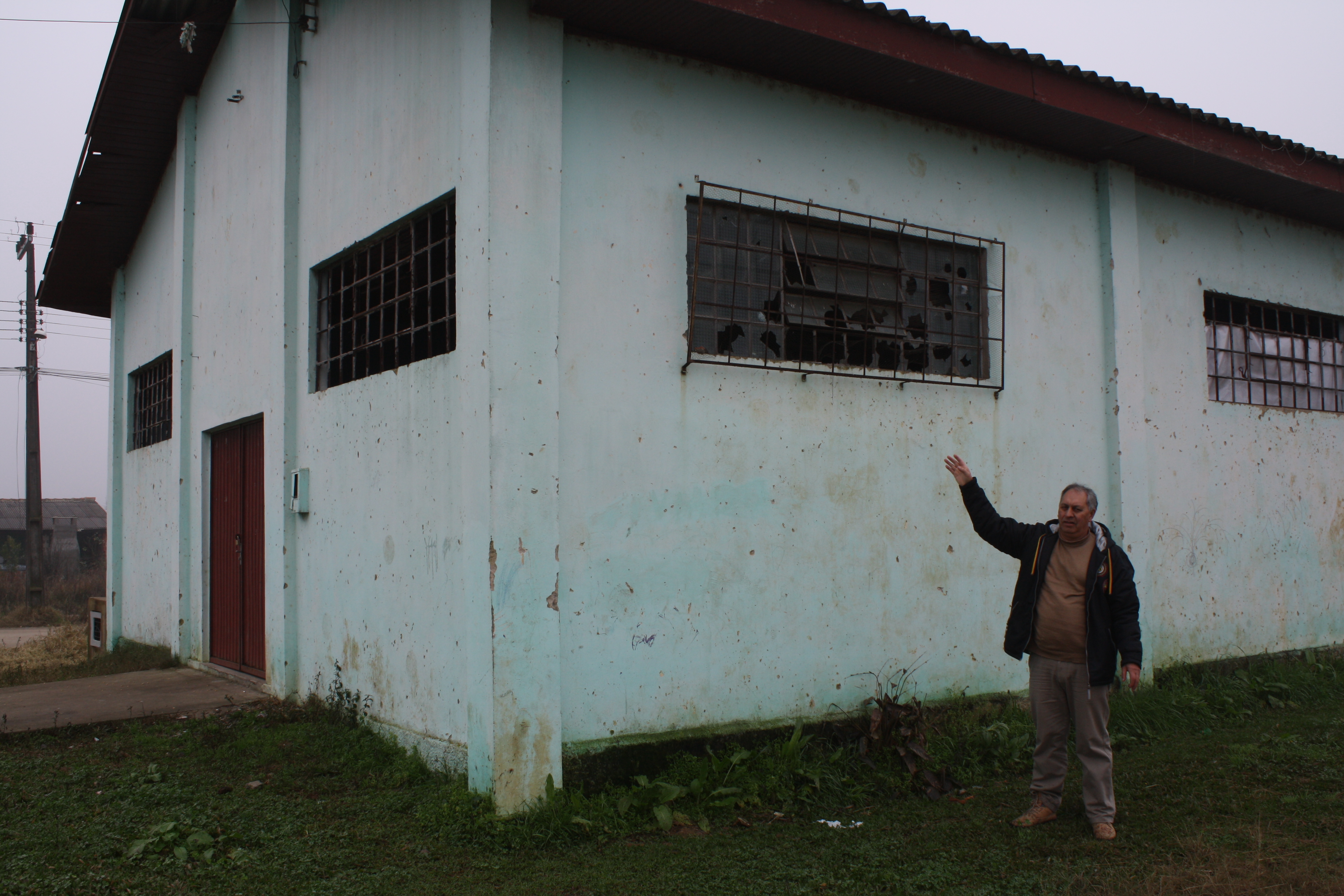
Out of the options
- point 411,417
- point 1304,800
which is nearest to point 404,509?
point 411,417

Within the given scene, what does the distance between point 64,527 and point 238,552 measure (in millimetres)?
31513

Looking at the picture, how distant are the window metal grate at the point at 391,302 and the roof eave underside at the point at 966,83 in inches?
58.7

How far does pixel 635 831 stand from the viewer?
4.62m

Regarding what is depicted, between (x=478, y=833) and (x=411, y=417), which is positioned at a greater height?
(x=411, y=417)

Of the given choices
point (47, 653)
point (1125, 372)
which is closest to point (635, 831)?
point (1125, 372)

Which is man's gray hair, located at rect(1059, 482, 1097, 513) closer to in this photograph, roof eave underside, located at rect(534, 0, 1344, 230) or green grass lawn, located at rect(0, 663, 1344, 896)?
green grass lawn, located at rect(0, 663, 1344, 896)

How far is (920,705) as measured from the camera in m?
6.05

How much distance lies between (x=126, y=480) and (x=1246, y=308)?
12.2 metres

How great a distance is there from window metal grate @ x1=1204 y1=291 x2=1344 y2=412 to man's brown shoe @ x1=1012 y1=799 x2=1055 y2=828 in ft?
16.1

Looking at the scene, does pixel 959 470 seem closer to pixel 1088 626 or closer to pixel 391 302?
pixel 1088 626

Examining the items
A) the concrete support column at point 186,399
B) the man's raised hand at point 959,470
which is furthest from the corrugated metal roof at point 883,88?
the man's raised hand at point 959,470

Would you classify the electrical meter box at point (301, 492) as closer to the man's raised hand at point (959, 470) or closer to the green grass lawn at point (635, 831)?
the green grass lawn at point (635, 831)

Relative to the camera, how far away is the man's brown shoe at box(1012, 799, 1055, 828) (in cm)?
462

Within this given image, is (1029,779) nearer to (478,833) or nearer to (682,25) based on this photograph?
(478,833)
